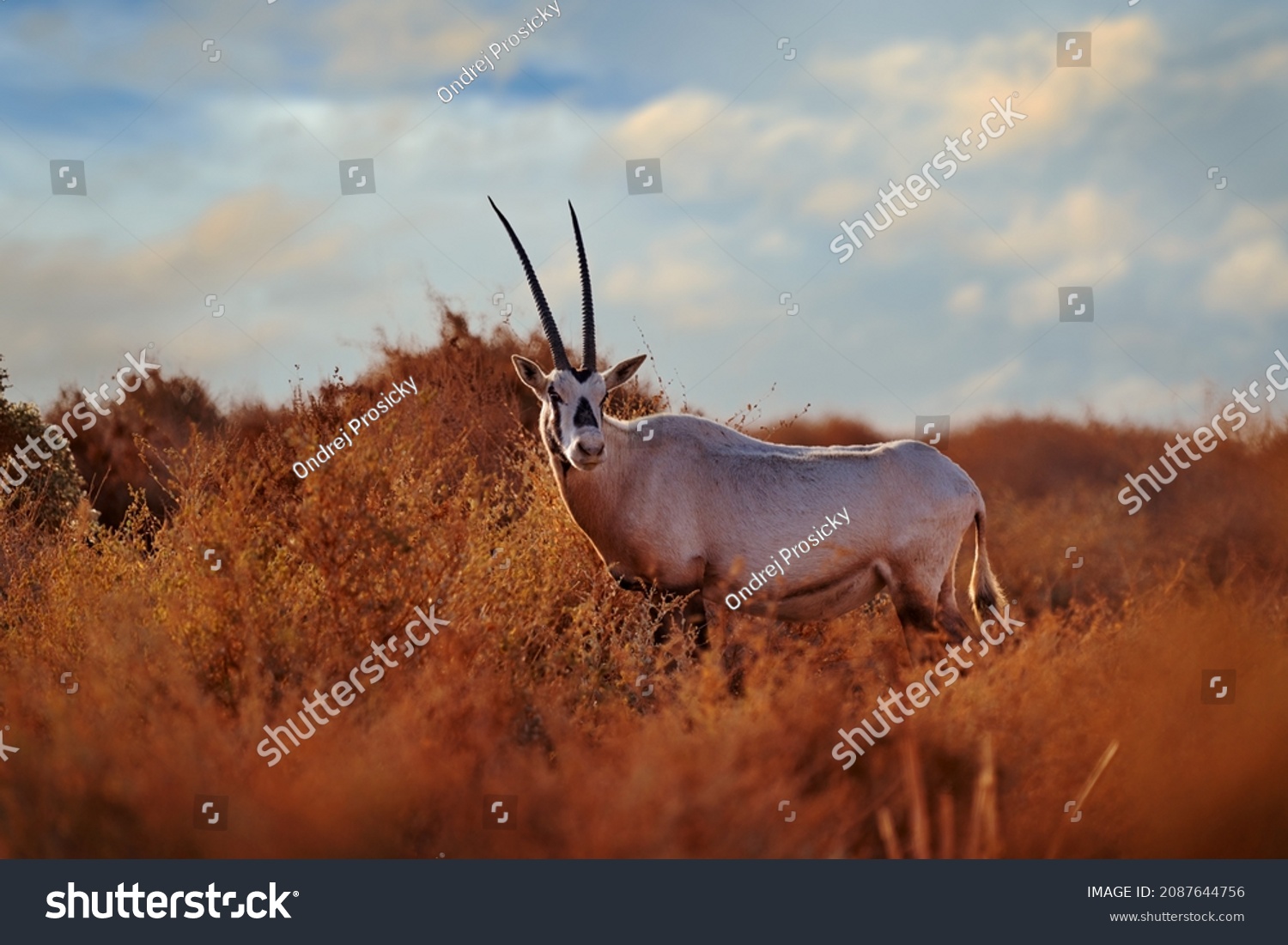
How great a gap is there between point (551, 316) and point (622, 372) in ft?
2.47

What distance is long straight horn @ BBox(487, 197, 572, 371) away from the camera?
26.7 feet

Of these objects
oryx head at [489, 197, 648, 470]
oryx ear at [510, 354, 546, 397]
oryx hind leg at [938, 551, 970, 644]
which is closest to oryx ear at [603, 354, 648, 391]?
oryx head at [489, 197, 648, 470]

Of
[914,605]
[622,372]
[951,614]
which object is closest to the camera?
[622,372]

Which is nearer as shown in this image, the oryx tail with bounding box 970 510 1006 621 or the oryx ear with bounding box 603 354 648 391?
the oryx ear with bounding box 603 354 648 391

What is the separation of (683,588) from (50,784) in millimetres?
4223

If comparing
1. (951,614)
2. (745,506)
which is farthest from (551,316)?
(951,614)

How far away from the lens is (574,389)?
7.65 m

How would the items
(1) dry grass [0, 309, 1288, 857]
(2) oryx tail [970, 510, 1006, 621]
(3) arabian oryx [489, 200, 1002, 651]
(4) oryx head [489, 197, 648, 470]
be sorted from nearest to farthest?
(1) dry grass [0, 309, 1288, 857] < (4) oryx head [489, 197, 648, 470] < (3) arabian oryx [489, 200, 1002, 651] < (2) oryx tail [970, 510, 1006, 621]

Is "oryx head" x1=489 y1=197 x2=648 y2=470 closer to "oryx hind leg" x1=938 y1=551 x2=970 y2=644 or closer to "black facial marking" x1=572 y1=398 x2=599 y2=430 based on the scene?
"black facial marking" x1=572 y1=398 x2=599 y2=430

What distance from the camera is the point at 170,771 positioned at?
5.12m
